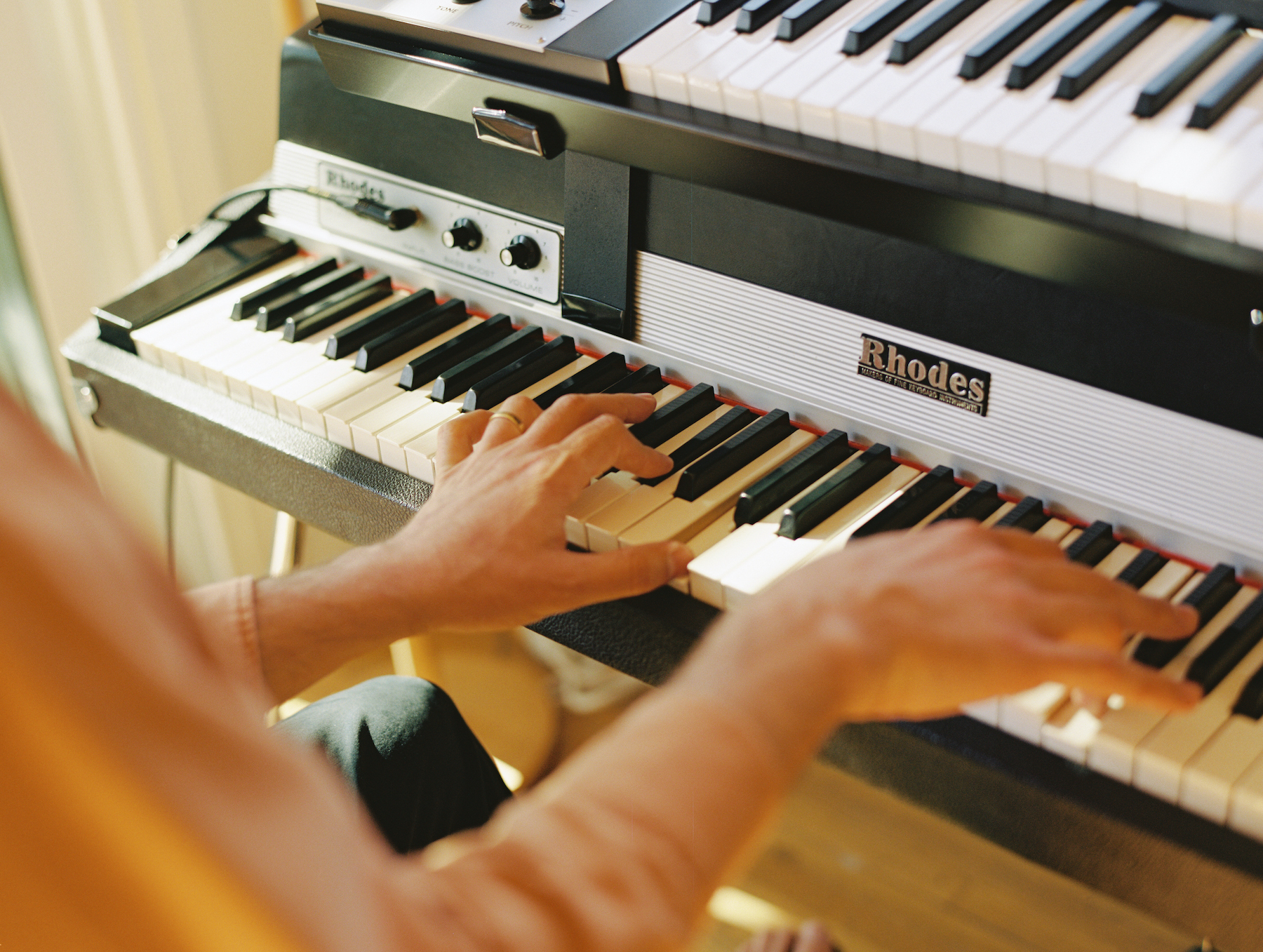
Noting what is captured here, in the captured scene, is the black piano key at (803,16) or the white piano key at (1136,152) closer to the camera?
the white piano key at (1136,152)

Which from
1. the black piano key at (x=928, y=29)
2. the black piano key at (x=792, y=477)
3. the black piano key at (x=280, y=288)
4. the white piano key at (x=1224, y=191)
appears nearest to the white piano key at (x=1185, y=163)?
the white piano key at (x=1224, y=191)

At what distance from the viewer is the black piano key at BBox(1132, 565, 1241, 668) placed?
87cm

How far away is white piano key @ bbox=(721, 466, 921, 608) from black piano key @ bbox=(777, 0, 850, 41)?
16.1 inches

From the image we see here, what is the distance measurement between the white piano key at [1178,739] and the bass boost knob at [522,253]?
2.63ft

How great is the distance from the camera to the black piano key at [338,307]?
140cm

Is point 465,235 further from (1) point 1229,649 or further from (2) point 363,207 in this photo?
(1) point 1229,649

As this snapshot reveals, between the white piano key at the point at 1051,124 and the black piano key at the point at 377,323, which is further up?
the white piano key at the point at 1051,124

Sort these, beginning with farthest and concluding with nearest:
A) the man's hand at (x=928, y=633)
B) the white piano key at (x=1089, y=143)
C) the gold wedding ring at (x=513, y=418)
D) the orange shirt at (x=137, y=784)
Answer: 1. the gold wedding ring at (x=513, y=418)
2. the white piano key at (x=1089, y=143)
3. the man's hand at (x=928, y=633)
4. the orange shirt at (x=137, y=784)

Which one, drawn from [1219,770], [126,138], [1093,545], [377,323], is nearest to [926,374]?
[1093,545]

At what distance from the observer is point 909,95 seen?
1.00 metres

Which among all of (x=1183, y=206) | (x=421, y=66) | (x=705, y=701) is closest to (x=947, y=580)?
(x=705, y=701)

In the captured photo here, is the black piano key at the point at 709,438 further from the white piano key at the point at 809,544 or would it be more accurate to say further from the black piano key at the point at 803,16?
the black piano key at the point at 803,16

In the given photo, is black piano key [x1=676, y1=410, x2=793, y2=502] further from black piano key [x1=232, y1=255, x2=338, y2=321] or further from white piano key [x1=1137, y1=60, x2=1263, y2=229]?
black piano key [x1=232, y1=255, x2=338, y2=321]

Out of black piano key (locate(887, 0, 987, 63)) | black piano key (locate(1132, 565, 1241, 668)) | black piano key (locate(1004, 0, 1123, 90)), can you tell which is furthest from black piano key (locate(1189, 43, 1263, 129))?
black piano key (locate(1132, 565, 1241, 668))
